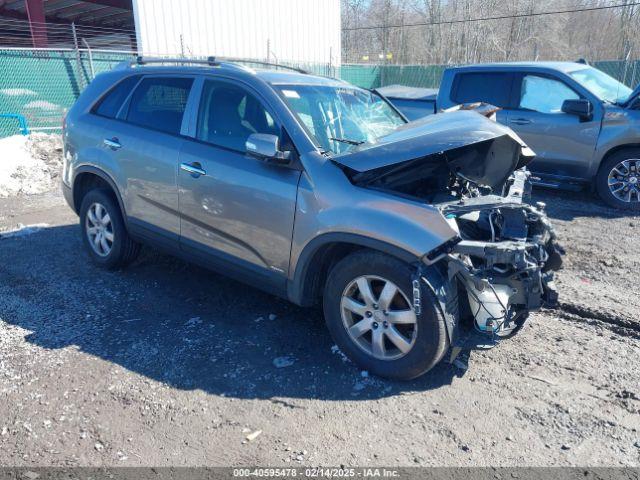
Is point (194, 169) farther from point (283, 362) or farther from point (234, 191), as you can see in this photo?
point (283, 362)

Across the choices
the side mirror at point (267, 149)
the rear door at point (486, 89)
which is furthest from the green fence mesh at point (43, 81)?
the side mirror at point (267, 149)

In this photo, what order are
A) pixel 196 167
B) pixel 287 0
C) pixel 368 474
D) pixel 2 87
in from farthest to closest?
pixel 287 0
pixel 2 87
pixel 196 167
pixel 368 474

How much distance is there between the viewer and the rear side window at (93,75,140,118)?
4855 mm

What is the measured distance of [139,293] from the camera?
4.65 meters

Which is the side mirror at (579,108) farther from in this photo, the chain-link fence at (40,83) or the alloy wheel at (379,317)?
the chain-link fence at (40,83)

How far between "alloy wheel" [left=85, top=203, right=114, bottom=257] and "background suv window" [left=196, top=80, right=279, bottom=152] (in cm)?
156

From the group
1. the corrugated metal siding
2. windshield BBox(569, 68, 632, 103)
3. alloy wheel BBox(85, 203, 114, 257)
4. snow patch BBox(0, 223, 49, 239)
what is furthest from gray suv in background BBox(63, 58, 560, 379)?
the corrugated metal siding

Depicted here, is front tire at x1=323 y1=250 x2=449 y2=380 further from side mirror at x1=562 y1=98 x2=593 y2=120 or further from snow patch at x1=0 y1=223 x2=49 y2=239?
side mirror at x1=562 y1=98 x2=593 y2=120

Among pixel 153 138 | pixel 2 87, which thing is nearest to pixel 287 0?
pixel 2 87

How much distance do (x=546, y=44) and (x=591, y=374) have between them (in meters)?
34.3

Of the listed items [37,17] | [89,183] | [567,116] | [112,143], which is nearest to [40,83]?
[37,17]

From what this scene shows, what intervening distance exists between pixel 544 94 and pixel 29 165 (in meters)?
9.08

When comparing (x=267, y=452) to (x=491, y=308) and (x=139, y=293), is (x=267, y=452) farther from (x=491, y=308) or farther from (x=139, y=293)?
(x=139, y=293)

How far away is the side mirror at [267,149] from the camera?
3445 mm
